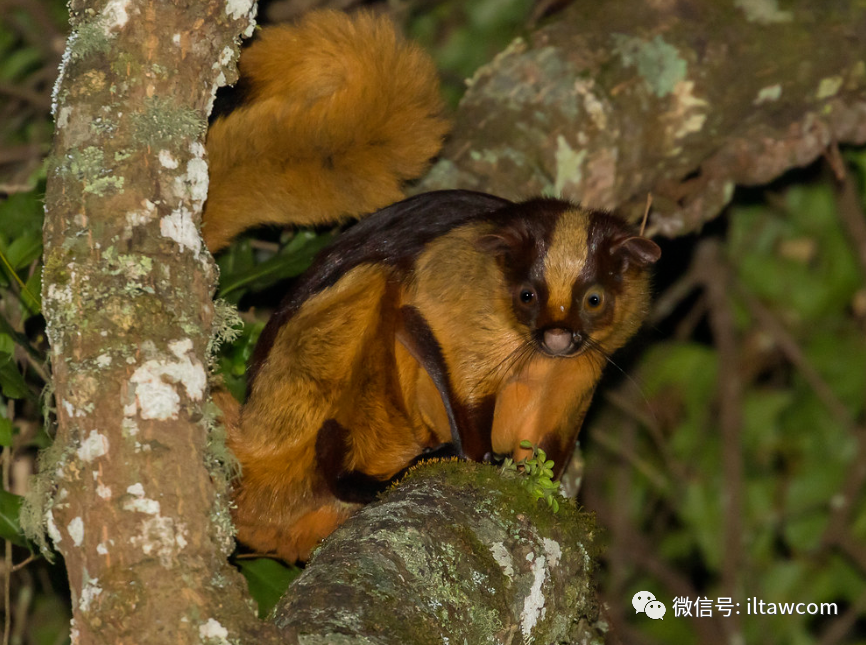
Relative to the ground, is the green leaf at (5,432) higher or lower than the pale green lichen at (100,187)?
lower

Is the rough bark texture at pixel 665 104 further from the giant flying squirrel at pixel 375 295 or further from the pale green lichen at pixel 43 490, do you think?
the pale green lichen at pixel 43 490

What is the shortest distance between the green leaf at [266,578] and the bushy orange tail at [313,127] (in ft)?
3.14

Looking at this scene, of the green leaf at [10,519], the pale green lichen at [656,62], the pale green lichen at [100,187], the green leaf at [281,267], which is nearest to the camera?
the pale green lichen at [100,187]

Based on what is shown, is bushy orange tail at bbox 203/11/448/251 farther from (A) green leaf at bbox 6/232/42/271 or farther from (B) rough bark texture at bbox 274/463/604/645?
(B) rough bark texture at bbox 274/463/604/645

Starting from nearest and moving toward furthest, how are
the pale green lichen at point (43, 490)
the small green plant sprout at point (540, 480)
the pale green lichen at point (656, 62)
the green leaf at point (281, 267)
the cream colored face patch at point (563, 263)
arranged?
the pale green lichen at point (43, 490) → the small green plant sprout at point (540, 480) → the cream colored face patch at point (563, 263) → the green leaf at point (281, 267) → the pale green lichen at point (656, 62)

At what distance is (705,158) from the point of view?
409cm

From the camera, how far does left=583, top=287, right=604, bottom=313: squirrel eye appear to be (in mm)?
3053

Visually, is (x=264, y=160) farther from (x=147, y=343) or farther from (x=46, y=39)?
(x=46, y=39)

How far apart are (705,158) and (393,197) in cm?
155

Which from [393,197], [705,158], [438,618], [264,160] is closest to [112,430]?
[438,618]

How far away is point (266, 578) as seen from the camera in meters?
2.90

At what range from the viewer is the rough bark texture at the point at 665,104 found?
377 cm

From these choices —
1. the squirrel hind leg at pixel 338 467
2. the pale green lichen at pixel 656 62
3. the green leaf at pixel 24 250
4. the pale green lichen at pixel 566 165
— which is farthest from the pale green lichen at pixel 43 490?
the pale green lichen at pixel 656 62

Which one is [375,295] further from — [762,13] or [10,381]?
[762,13]
